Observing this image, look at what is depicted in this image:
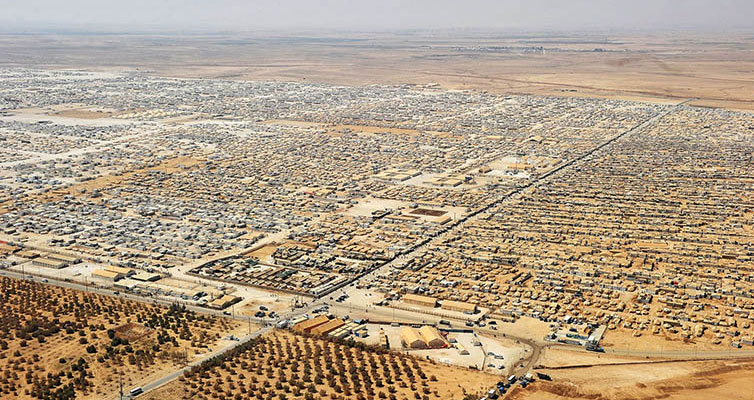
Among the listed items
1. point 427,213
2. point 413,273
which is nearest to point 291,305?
point 413,273

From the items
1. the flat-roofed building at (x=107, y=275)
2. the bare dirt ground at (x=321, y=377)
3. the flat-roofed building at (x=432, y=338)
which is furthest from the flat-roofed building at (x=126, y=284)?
the flat-roofed building at (x=432, y=338)

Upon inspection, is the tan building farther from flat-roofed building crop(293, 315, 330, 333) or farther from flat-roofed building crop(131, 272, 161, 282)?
flat-roofed building crop(131, 272, 161, 282)

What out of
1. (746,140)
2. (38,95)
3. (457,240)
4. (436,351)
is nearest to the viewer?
(436,351)

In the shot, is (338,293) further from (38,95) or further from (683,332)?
(38,95)

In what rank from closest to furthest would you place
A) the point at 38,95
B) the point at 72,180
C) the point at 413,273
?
the point at 413,273 → the point at 72,180 → the point at 38,95

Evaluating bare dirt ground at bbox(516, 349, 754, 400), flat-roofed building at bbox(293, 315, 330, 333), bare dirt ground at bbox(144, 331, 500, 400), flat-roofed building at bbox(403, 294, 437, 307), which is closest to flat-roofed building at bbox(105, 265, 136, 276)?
flat-roofed building at bbox(293, 315, 330, 333)

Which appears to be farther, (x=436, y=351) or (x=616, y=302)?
(x=616, y=302)

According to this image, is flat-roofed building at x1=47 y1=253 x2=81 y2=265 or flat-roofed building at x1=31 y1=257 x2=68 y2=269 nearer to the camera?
flat-roofed building at x1=31 y1=257 x2=68 y2=269

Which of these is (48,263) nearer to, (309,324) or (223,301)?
→ (223,301)
